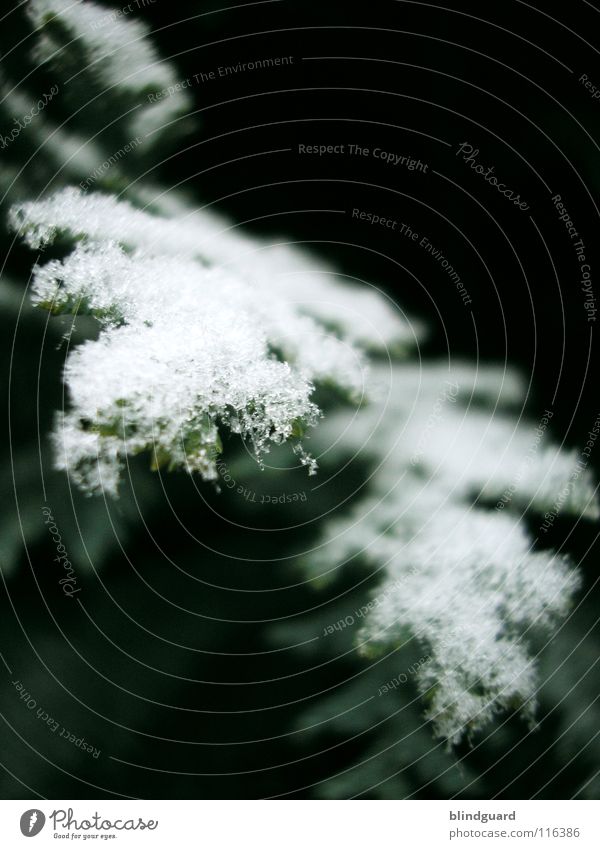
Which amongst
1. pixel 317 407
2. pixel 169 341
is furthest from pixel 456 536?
pixel 169 341
